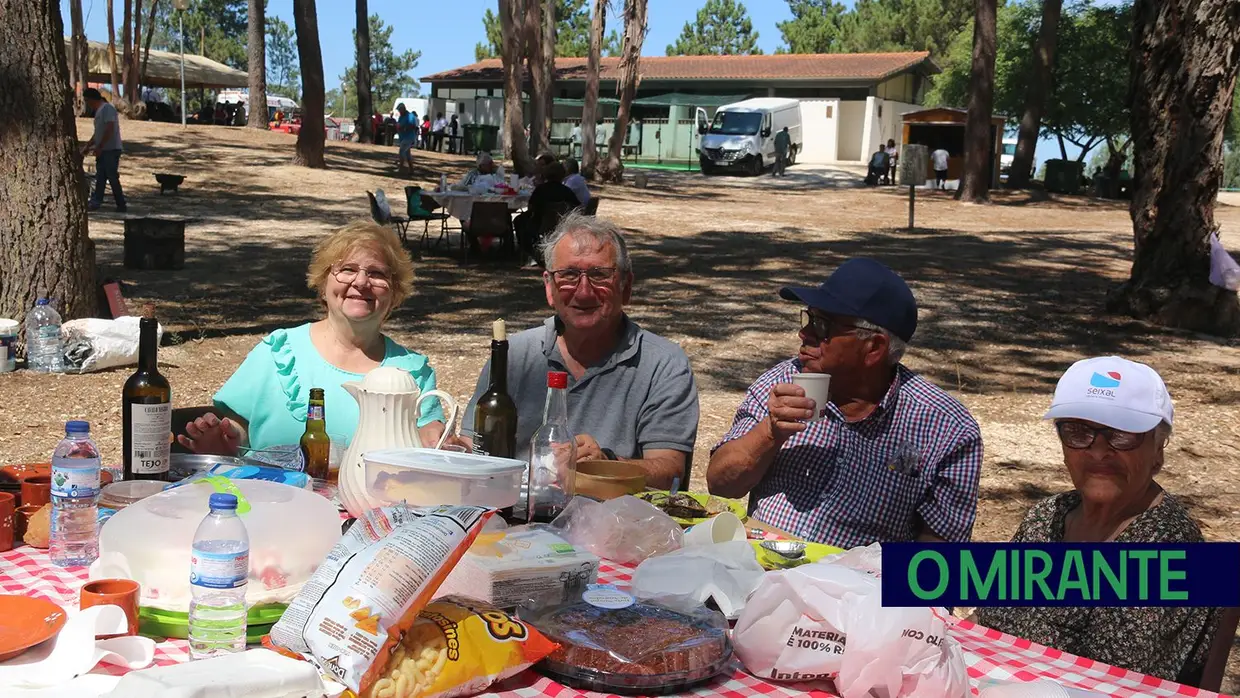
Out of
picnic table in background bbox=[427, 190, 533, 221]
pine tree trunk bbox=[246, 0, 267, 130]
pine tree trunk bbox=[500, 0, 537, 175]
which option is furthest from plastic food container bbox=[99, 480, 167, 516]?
pine tree trunk bbox=[246, 0, 267, 130]

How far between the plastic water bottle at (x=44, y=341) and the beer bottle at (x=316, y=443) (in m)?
5.54

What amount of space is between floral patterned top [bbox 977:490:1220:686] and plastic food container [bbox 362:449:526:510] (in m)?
1.28

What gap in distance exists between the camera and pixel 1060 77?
37.5 meters

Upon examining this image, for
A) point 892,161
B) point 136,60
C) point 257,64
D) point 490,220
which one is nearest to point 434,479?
point 490,220

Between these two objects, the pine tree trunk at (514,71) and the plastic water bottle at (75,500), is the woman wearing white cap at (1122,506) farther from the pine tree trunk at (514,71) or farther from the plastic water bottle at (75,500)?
the pine tree trunk at (514,71)

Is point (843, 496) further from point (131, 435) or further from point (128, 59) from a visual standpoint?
point (128, 59)

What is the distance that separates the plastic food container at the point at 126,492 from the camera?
2.28 m

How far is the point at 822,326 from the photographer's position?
124 inches

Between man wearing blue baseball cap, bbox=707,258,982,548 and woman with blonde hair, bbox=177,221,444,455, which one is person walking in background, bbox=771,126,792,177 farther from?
man wearing blue baseball cap, bbox=707,258,982,548

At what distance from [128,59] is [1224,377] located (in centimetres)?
3079

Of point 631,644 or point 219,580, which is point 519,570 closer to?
point 631,644

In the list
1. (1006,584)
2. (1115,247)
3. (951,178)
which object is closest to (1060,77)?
(951,178)

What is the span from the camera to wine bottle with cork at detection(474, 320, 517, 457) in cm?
267

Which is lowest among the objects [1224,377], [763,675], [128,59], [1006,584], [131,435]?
[1224,377]
